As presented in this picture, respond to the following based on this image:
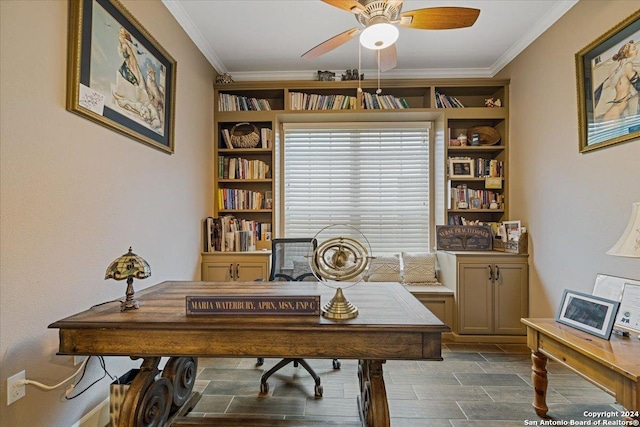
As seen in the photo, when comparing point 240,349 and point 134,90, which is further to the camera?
point 134,90

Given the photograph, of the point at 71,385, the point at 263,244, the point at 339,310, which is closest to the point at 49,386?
the point at 71,385

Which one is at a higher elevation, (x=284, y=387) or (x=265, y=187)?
(x=265, y=187)

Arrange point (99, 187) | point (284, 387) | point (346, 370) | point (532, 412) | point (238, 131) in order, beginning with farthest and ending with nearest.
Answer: point (238, 131), point (346, 370), point (284, 387), point (532, 412), point (99, 187)

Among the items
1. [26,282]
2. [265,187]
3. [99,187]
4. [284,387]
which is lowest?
[284,387]

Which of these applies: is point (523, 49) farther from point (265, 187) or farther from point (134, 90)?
point (134, 90)

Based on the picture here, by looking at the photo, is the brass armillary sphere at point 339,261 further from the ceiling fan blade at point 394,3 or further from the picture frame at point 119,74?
the picture frame at point 119,74

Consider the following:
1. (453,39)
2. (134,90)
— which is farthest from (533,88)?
(134,90)

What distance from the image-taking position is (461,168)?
11.9ft

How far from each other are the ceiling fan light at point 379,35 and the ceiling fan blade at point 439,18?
0.16m

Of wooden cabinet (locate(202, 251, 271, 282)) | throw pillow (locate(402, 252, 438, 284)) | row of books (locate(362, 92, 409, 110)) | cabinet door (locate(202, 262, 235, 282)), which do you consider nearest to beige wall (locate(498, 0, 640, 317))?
throw pillow (locate(402, 252, 438, 284))

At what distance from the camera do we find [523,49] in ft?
10.5

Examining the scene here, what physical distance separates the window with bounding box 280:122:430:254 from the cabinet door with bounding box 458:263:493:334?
2.54 feet

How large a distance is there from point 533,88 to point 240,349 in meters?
3.44

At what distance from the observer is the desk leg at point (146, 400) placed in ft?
4.60
